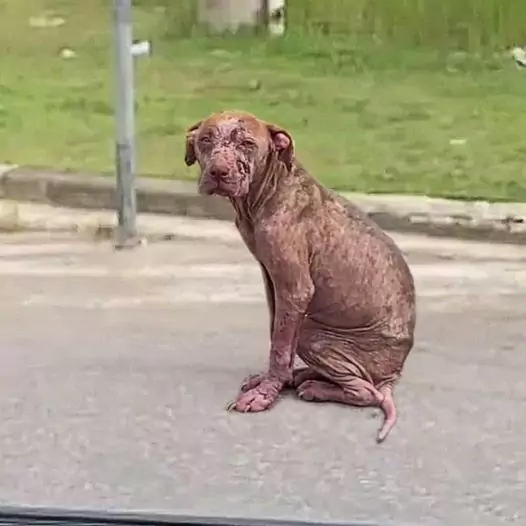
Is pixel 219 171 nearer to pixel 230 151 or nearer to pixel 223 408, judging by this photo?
pixel 230 151

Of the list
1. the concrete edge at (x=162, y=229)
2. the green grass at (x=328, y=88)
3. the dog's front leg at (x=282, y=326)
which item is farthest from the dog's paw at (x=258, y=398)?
the green grass at (x=328, y=88)

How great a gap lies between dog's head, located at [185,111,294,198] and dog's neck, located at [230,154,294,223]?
14 millimetres

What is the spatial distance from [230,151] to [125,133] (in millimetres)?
607

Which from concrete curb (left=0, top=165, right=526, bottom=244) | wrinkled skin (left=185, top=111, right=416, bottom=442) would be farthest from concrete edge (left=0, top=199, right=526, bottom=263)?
wrinkled skin (left=185, top=111, right=416, bottom=442)

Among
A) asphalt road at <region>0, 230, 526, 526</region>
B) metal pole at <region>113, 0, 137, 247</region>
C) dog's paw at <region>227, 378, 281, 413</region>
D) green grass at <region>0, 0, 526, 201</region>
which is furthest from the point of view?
green grass at <region>0, 0, 526, 201</region>

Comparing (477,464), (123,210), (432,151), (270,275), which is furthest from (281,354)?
(432,151)

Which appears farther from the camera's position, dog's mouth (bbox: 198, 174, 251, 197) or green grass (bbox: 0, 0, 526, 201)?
green grass (bbox: 0, 0, 526, 201)

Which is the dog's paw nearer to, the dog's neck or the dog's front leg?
the dog's front leg

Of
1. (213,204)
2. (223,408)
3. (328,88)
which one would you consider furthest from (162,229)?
(223,408)

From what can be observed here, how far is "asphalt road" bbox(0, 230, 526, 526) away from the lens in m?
0.85

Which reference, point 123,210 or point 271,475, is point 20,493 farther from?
point 123,210

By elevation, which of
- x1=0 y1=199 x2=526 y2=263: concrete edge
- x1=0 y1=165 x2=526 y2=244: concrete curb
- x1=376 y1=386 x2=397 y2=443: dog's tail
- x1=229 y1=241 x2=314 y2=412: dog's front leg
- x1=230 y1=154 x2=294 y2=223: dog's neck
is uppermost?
x1=230 y1=154 x2=294 y2=223: dog's neck

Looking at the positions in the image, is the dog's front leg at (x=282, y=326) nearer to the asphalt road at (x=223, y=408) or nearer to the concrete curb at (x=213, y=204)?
the asphalt road at (x=223, y=408)

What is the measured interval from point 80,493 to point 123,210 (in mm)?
693
